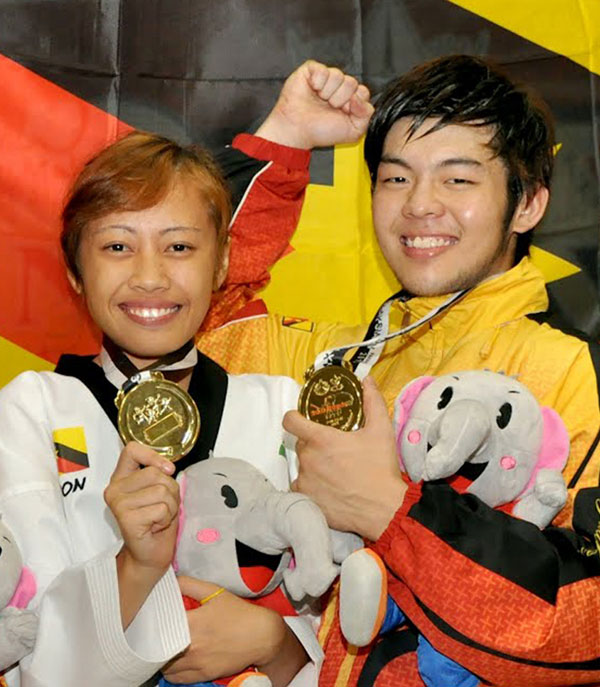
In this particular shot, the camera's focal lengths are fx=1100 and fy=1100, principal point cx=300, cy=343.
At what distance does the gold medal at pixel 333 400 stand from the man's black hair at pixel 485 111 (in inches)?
21.0

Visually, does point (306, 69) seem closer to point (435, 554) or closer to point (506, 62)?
point (506, 62)

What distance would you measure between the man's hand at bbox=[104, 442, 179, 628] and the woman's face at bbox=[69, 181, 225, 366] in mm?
369

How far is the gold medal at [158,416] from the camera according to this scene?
1.71 m

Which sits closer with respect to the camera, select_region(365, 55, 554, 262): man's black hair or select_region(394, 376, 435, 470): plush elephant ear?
select_region(394, 376, 435, 470): plush elephant ear

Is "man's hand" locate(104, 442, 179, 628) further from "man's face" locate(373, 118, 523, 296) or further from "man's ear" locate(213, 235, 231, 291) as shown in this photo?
"man's face" locate(373, 118, 523, 296)

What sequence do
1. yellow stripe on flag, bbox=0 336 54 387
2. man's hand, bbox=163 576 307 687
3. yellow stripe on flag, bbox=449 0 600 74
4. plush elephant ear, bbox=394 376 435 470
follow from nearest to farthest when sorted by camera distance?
man's hand, bbox=163 576 307 687 < plush elephant ear, bbox=394 376 435 470 < yellow stripe on flag, bbox=0 336 54 387 < yellow stripe on flag, bbox=449 0 600 74

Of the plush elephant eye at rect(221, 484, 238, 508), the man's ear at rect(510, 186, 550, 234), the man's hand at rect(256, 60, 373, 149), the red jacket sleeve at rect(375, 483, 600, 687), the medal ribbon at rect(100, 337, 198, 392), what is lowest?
the red jacket sleeve at rect(375, 483, 600, 687)

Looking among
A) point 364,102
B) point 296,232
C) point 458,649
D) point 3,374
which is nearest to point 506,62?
point 364,102

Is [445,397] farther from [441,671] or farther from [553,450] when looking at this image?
[441,671]

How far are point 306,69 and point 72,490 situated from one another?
1126 mm

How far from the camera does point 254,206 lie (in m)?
2.45

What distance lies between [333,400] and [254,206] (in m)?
0.80

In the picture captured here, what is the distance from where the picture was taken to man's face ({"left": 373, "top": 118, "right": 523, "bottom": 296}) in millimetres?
2045

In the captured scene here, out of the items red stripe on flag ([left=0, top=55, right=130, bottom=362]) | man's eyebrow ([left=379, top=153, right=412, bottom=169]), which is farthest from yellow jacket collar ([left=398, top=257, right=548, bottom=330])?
red stripe on flag ([left=0, top=55, right=130, bottom=362])
